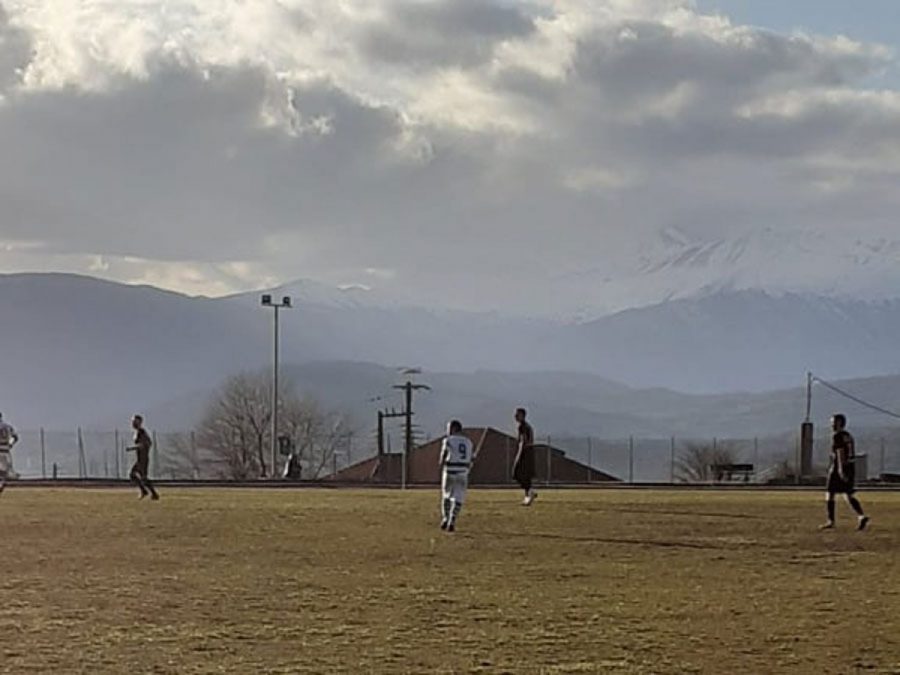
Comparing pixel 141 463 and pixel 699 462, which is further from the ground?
pixel 141 463

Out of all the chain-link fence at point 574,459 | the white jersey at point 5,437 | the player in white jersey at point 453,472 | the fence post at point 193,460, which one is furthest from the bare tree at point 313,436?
the player in white jersey at point 453,472

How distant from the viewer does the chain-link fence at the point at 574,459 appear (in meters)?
89.7

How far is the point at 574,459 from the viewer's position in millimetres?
120125

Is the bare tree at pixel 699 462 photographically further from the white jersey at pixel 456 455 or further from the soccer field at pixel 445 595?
the soccer field at pixel 445 595

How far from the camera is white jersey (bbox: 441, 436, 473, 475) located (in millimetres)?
27469

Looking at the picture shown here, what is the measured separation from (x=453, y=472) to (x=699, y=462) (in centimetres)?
7927

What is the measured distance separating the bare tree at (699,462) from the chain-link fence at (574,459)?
9 cm

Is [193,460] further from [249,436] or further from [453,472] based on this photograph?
[453,472]

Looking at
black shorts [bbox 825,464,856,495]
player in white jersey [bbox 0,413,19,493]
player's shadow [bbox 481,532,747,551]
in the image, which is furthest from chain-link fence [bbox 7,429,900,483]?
player's shadow [bbox 481,532,747,551]

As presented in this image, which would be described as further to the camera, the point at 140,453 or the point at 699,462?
the point at 699,462

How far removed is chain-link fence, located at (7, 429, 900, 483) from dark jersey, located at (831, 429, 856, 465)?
39143mm

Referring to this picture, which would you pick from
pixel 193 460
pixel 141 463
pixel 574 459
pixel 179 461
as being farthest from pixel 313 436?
pixel 141 463

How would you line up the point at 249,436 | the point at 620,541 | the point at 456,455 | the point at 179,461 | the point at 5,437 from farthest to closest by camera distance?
the point at 249,436 → the point at 179,461 → the point at 5,437 → the point at 456,455 → the point at 620,541

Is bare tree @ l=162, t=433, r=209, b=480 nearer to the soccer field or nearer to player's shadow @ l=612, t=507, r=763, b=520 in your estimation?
player's shadow @ l=612, t=507, r=763, b=520
